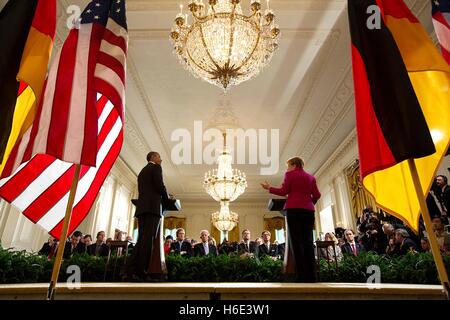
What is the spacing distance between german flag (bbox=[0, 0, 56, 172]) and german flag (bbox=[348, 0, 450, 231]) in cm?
227

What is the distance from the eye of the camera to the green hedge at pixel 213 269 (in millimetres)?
4012

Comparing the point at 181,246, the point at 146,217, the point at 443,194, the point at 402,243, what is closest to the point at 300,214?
the point at 146,217

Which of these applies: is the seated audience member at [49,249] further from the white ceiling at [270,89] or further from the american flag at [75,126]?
the american flag at [75,126]

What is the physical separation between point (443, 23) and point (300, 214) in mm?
2211

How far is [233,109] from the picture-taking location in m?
8.71

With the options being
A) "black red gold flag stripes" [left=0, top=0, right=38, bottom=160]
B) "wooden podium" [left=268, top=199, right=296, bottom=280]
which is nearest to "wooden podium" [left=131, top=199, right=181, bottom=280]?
"wooden podium" [left=268, top=199, right=296, bottom=280]

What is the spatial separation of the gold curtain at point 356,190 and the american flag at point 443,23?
23.3ft

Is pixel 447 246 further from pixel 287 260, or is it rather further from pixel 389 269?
pixel 287 260

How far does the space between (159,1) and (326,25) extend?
3328 millimetres

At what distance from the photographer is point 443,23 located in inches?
91.4

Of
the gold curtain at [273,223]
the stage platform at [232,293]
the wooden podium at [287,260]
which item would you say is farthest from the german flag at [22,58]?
the gold curtain at [273,223]

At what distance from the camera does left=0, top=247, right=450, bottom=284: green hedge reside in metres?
4.01

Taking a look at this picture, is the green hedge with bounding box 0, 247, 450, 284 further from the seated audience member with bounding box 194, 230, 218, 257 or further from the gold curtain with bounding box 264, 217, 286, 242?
the gold curtain with bounding box 264, 217, 286, 242
